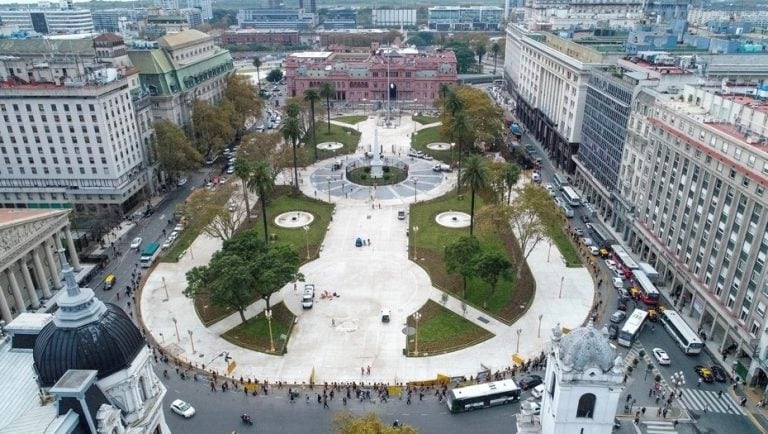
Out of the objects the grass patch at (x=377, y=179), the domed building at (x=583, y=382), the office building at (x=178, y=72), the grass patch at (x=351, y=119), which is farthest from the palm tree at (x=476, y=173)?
the grass patch at (x=351, y=119)

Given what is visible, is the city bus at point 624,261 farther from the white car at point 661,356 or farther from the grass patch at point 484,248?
the white car at point 661,356

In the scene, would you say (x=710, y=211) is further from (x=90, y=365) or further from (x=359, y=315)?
(x=90, y=365)

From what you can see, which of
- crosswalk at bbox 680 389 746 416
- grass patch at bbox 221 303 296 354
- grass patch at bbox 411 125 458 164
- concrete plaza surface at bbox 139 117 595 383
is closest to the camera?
crosswalk at bbox 680 389 746 416

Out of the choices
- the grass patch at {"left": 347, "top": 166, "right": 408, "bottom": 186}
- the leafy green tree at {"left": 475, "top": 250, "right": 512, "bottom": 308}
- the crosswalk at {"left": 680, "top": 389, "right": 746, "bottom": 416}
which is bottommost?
the crosswalk at {"left": 680, "top": 389, "right": 746, "bottom": 416}

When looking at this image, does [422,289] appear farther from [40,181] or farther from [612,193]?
[40,181]

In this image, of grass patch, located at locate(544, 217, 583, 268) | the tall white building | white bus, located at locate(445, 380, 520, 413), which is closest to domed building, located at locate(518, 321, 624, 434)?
white bus, located at locate(445, 380, 520, 413)

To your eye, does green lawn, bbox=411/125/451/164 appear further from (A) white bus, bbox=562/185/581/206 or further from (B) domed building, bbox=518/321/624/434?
(B) domed building, bbox=518/321/624/434
